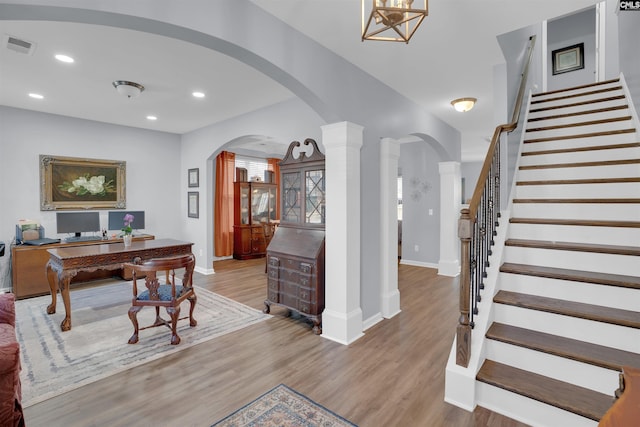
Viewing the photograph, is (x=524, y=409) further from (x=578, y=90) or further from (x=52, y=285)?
(x=52, y=285)

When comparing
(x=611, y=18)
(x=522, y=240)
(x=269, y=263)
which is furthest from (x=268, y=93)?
(x=611, y=18)

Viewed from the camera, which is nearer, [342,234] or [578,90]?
[342,234]

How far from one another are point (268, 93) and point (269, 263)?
218cm

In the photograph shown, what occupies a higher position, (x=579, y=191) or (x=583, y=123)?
(x=583, y=123)

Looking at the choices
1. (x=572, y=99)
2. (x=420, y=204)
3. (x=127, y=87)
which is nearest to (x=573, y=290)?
(x=572, y=99)

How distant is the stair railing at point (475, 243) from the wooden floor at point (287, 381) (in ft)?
1.70

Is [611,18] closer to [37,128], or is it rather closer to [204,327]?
[204,327]

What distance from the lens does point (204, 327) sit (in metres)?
3.22

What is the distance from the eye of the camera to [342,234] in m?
2.90

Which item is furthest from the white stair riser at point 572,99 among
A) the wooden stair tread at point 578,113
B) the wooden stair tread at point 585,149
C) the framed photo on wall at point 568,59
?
the framed photo on wall at point 568,59

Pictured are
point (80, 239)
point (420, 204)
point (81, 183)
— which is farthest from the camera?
point (420, 204)

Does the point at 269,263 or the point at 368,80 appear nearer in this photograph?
the point at 368,80

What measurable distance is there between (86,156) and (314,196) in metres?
4.48

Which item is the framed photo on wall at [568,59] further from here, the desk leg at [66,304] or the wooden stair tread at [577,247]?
the desk leg at [66,304]
